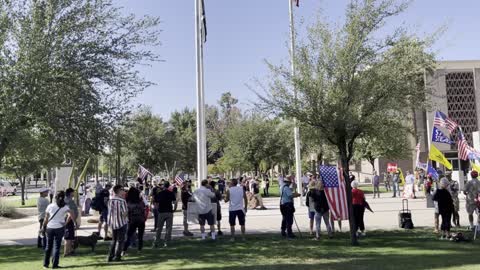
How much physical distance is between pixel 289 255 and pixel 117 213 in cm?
414

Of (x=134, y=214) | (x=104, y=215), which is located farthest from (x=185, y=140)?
(x=134, y=214)

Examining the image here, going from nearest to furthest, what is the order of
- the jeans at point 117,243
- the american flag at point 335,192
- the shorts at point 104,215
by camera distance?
the jeans at point 117,243 < the american flag at point 335,192 < the shorts at point 104,215

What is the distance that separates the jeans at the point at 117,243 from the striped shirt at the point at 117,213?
0.12 meters

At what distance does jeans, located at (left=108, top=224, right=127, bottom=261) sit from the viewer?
11219mm

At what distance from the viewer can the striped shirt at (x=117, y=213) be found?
437 inches

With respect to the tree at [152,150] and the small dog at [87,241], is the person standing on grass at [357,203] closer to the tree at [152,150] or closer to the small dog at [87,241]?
the small dog at [87,241]

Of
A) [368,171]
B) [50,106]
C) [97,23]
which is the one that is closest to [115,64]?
[97,23]

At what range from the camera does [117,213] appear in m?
11.1

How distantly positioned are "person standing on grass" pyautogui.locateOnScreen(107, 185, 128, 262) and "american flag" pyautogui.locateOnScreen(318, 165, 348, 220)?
19.8 ft

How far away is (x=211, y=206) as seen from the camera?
14.5 m

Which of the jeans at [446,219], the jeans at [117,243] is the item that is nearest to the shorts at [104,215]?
the jeans at [117,243]

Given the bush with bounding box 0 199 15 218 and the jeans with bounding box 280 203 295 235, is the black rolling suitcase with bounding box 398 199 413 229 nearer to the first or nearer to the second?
the jeans with bounding box 280 203 295 235

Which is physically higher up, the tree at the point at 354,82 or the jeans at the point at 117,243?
the tree at the point at 354,82

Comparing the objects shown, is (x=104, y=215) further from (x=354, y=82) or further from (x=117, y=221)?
(x=354, y=82)
